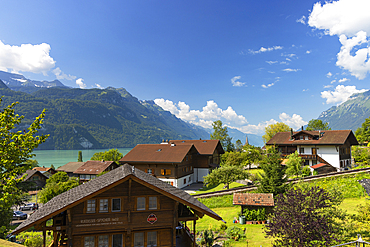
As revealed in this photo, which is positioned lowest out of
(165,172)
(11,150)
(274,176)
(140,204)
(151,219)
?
(151,219)

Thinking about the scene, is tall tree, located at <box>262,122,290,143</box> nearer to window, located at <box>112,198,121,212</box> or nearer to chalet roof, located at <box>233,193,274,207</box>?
chalet roof, located at <box>233,193,274,207</box>

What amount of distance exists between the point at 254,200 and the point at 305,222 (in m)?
13.0

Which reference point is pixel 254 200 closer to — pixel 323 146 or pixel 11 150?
pixel 11 150

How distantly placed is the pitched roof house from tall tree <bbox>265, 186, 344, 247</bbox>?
34.7 metres

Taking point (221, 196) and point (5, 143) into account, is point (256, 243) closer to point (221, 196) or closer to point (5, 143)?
point (221, 196)

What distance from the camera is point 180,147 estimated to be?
49.8 m

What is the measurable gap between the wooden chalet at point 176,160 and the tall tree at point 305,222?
3182 cm

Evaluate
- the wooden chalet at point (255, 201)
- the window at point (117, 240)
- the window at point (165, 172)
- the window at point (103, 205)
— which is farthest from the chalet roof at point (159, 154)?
the window at point (103, 205)

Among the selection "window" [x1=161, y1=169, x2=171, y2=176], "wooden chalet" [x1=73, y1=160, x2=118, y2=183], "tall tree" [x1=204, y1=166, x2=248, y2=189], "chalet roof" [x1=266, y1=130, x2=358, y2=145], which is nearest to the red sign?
"tall tree" [x1=204, y1=166, x2=248, y2=189]

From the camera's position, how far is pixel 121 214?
42.2 feet

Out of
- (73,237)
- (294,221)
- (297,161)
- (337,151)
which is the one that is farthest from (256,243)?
(337,151)

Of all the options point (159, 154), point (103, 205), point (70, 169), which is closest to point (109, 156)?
point (70, 169)

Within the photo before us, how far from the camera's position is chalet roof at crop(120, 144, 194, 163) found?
151 feet

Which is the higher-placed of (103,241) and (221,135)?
(221,135)
